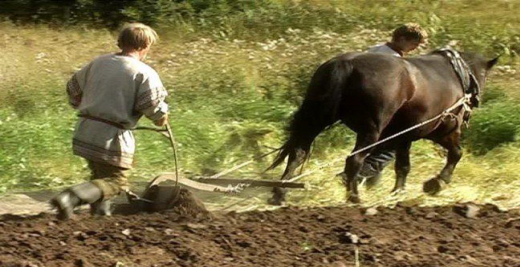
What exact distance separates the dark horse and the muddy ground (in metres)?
1.08

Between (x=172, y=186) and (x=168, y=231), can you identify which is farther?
(x=172, y=186)

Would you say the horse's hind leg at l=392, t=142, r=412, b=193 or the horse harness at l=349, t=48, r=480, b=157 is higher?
the horse harness at l=349, t=48, r=480, b=157

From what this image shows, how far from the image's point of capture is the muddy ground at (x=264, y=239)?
6.79 meters

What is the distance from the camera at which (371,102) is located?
30.3 ft

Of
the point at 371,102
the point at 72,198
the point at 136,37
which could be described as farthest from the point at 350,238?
the point at 371,102

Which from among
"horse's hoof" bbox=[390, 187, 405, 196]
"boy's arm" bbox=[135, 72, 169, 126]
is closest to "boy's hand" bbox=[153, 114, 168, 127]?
"boy's arm" bbox=[135, 72, 169, 126]

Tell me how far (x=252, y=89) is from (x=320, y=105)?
5.85 m

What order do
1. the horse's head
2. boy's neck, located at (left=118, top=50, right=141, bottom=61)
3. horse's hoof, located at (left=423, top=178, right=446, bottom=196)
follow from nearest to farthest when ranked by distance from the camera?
boy's neck, located at (left=118, top=50, right=141, bottom=61), horse's hoof, located at (left=423, top=178, right=446, bottom=196), the horse's head

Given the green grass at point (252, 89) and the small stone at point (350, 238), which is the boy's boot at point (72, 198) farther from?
the green grass at point (252, 89)

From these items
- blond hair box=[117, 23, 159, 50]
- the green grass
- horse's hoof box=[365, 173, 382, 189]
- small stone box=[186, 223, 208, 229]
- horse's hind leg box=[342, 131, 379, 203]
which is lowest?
the green grass

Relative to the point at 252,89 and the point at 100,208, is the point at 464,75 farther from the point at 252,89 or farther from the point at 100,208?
the point at 252,89

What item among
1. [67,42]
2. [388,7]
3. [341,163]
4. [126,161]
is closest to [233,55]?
[67,42]

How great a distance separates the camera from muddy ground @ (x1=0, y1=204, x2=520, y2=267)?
22.3 feet

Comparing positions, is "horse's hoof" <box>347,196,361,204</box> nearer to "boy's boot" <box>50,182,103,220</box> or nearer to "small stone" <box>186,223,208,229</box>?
"small stone" <box>186,223,208,229</box>
